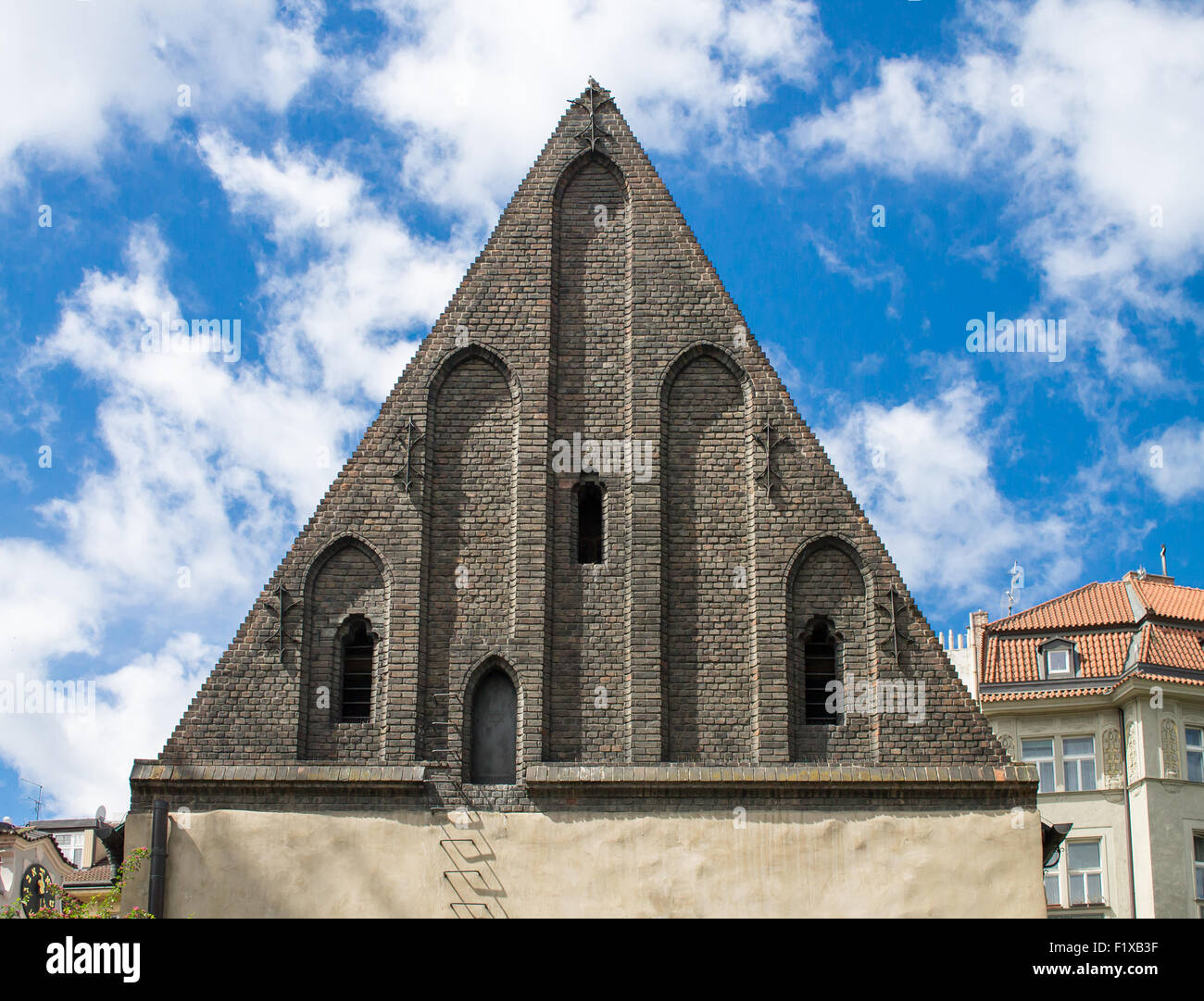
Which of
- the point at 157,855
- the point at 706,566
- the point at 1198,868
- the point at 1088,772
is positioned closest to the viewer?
the point at 157,855

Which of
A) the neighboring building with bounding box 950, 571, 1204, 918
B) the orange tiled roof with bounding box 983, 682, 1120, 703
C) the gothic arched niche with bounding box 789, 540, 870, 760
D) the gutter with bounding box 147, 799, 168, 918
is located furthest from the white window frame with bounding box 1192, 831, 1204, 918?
the gutter with bounding box 147, 799, 168, 918

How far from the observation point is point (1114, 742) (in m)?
40.8

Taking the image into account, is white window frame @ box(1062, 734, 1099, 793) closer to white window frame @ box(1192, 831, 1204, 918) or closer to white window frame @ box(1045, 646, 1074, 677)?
white window frame @ box(1045, 646, 1074, 677)

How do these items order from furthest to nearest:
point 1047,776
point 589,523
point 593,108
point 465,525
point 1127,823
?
point 1047,776 → point 1127,823 → point 593,108 → point 589,523 → point 465,525

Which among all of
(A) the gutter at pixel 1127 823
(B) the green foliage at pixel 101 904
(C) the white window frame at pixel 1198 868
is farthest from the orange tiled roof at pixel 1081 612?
(B) the green foliage at pixel 101 904

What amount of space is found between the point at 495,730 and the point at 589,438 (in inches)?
167

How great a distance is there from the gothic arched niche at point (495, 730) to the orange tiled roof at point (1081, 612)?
81.9ft

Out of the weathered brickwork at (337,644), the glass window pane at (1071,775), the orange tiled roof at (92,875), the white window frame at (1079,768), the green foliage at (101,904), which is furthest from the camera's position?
the orange tiled roof at (92,875)

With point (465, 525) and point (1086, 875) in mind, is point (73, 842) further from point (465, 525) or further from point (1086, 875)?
point (465, 525)

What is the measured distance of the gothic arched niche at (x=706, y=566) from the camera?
2120 cm

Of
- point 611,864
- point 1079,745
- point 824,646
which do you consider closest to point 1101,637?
point 1079,745

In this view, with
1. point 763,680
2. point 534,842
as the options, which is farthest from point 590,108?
point 534,842

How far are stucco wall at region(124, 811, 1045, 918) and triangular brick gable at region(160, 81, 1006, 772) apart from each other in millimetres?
852

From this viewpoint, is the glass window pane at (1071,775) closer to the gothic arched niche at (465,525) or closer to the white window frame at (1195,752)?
the white window frame at (1195,752)
